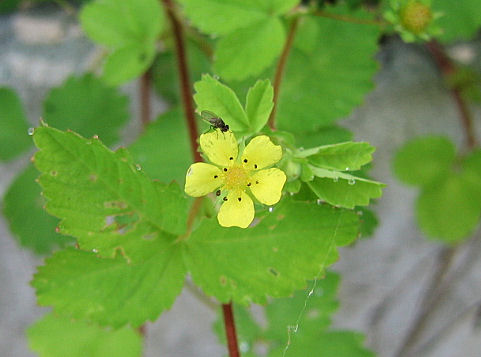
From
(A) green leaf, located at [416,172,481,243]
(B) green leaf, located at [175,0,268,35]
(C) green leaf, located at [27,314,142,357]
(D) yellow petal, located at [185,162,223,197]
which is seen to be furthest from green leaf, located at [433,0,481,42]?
(C) green leaf, located at [27,314,142,357]

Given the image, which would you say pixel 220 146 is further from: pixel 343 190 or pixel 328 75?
pixel 328 75

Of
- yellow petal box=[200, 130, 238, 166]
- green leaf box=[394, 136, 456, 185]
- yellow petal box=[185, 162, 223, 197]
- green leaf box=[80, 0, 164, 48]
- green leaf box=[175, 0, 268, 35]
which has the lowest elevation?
green leaf box=[394, 136, 456, 185]

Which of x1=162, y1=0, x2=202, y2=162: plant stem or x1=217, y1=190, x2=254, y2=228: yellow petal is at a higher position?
x1=162, y1=0, x2=202, y2=162: plant stem

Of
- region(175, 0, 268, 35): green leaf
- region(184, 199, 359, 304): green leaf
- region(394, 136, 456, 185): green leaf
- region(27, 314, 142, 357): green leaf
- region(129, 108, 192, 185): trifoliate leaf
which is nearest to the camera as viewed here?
region(184, 199, 359, 304): green leaf

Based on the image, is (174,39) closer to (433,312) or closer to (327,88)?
(327,88)

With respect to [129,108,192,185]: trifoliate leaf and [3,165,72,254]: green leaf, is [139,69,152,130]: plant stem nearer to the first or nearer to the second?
[129,108,192,185]: trifoliate leaf

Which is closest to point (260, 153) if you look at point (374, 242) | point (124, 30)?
point (124, 30)

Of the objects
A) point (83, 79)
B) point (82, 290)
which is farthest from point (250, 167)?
point (83, 79)
